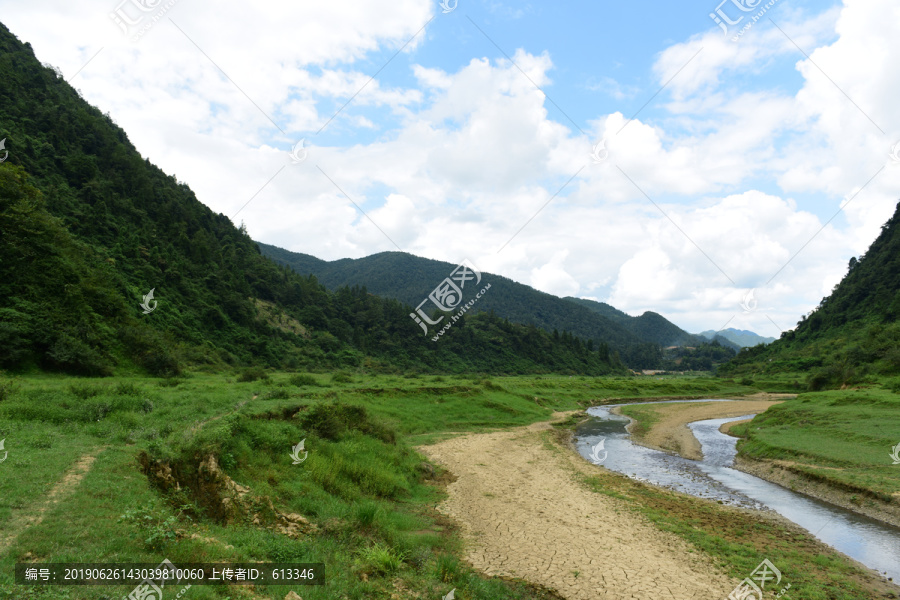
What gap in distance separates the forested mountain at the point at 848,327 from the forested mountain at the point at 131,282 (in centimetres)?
5330

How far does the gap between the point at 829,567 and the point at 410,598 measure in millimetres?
11339

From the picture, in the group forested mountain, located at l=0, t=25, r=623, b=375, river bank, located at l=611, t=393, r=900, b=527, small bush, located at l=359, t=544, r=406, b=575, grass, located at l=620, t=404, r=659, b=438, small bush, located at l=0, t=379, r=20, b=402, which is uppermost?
forested mountain, located at l=0, t=25, r=623, b=375

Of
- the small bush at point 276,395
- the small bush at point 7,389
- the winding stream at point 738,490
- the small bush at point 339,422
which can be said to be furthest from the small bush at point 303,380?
the winding stream at point 738,490

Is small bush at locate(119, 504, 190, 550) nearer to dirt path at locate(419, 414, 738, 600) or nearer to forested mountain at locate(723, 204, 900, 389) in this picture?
dirt path at locate(419, 414, 738, 600)

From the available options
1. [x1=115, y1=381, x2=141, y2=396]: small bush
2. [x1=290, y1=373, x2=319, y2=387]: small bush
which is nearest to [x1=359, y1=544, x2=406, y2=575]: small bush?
[x1=115, y1=381, x2=141, y2=396]: small bush

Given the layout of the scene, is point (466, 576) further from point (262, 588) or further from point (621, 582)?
point (262, 588)

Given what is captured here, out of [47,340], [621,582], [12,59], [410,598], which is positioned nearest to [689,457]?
[621,582]

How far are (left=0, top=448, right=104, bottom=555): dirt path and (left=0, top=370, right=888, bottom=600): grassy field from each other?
1.9 inches

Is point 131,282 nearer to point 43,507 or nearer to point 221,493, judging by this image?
point 221,493

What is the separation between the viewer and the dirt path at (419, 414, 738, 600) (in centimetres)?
1047

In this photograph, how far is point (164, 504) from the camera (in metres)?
9.41

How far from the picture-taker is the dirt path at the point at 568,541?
1047 centimetres

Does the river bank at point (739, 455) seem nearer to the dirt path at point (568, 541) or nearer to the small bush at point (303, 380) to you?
the dirt path at point (568, 541)

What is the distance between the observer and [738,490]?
784 inches
